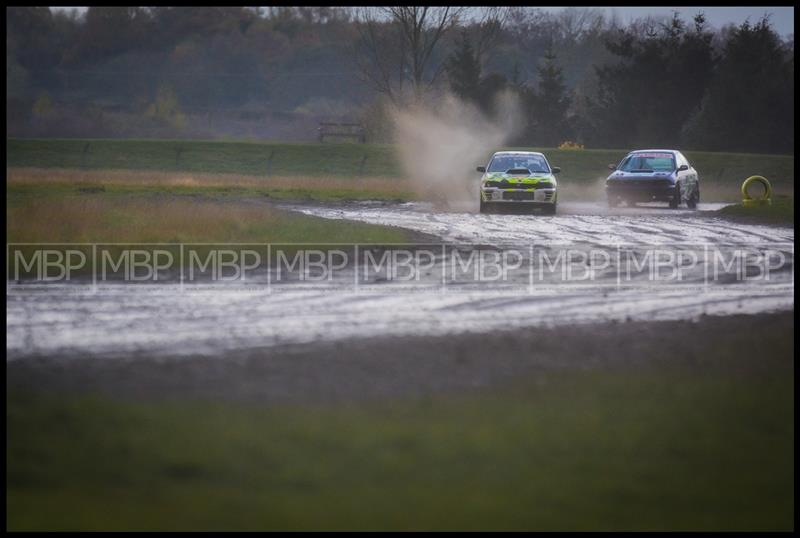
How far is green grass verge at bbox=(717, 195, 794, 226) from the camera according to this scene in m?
28.8

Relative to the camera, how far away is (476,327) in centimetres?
1166

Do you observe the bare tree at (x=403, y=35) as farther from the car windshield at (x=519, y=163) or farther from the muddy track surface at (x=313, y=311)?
the muddy track surface at (x=313, y=311)

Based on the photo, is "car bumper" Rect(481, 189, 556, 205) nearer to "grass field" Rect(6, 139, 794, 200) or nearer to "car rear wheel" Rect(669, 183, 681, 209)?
"car rear wheel" Rect(669, 183, 681, 209)

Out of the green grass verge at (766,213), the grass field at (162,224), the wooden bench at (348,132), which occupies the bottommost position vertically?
the green grass verge at (766,213)

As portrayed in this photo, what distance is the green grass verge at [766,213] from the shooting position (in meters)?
28.8

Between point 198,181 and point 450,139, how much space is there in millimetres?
21114

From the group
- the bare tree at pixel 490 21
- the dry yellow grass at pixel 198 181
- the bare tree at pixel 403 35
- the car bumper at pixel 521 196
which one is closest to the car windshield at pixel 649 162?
the car bumper at pixel 521 196

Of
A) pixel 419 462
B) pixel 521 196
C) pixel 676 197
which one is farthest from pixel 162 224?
pixel 676 197

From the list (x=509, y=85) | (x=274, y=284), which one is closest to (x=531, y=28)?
(x=509, y=85)

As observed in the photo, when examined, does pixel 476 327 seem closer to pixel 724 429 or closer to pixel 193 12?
pixel 724 429

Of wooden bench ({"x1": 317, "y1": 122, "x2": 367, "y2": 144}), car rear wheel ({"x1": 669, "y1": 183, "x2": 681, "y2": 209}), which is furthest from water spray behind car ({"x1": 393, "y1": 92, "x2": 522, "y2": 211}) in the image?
car rear wheel ({"x1": 669, "y1": 183, "x2": 681, "y2": 209})

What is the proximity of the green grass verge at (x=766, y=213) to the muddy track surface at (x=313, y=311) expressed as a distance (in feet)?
37.1

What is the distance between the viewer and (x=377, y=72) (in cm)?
8225

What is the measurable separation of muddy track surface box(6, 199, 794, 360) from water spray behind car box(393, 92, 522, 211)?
87.6 feet
